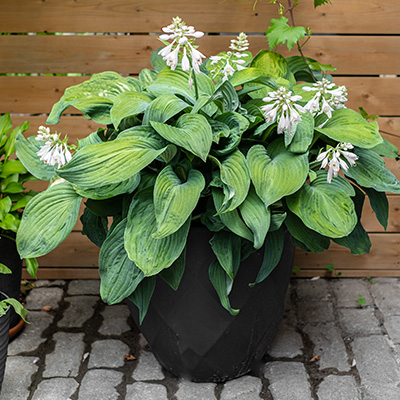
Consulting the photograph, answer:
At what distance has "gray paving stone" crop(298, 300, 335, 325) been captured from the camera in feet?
8.25

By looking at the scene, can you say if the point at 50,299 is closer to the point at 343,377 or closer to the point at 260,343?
the point at 260,343

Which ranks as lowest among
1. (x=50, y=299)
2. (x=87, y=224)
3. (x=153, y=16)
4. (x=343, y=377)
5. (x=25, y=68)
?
(x=50, y=299)

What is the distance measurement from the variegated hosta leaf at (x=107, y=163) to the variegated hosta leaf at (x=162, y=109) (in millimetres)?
132

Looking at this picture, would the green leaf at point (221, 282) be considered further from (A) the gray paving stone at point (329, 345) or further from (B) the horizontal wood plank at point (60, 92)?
(B) the horizontal wood plank at point (60, 92)

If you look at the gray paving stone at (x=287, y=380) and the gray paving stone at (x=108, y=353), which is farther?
the gray paving stone at (x=108, y=353)

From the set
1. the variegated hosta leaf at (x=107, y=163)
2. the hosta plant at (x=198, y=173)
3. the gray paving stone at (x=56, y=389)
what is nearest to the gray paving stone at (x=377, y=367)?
the hosta plant at (x=198, y=173)

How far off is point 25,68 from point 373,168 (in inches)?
61.3

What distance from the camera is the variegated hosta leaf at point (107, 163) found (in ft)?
5.27

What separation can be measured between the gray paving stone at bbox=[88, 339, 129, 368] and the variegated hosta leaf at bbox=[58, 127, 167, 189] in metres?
0.92

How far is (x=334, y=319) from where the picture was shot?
2520 mm

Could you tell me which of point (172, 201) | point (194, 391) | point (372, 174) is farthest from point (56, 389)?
point (372, 174)

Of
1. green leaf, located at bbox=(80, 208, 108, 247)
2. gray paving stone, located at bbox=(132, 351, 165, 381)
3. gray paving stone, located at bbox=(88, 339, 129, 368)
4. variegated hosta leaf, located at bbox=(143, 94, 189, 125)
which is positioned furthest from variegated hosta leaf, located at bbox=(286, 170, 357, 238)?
gray paving stone, located at bbox=(88, 339, 129, 368)

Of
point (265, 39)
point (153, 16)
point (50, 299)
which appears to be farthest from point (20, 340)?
point (265, 39)

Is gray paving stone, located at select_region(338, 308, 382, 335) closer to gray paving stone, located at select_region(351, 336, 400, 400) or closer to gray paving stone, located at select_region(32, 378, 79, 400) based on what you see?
gray paving stone, located at select_region(351, 336, 400, 400)
